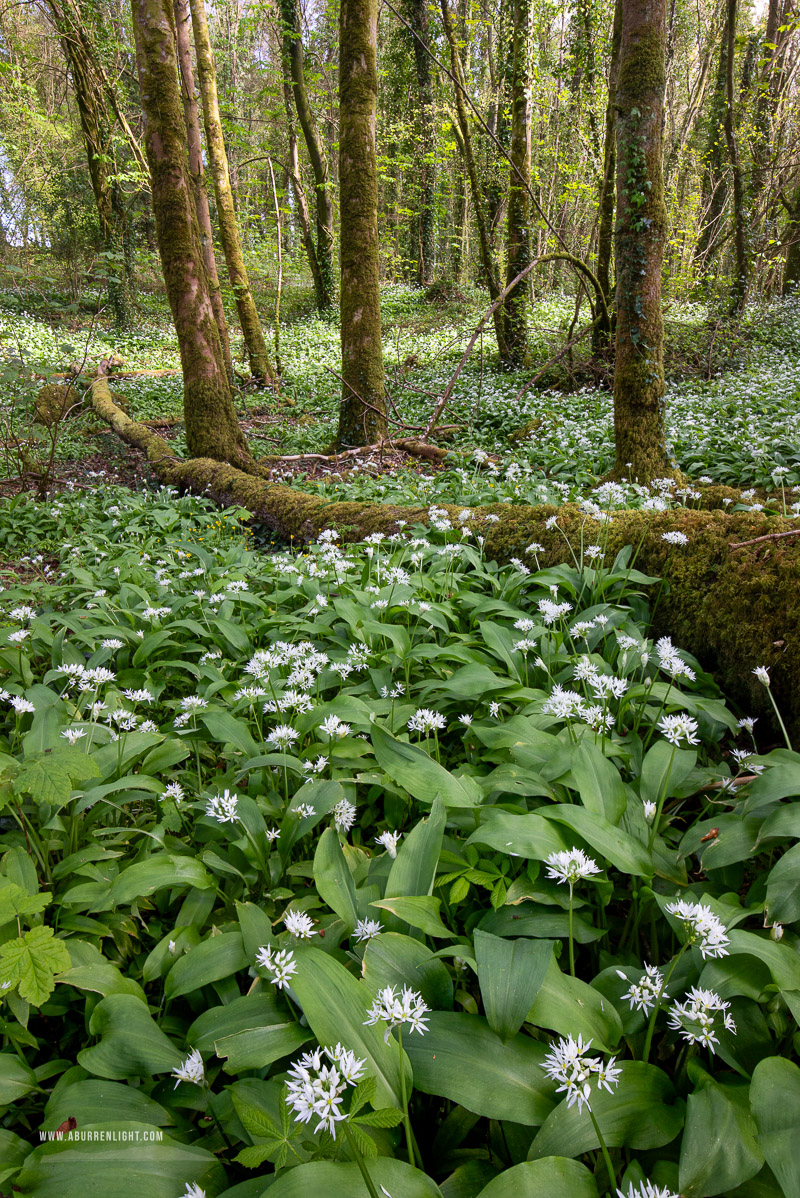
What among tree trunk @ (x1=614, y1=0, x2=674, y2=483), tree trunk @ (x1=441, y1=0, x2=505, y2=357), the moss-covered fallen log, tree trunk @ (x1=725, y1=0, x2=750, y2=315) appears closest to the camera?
the moss-covered fallen log

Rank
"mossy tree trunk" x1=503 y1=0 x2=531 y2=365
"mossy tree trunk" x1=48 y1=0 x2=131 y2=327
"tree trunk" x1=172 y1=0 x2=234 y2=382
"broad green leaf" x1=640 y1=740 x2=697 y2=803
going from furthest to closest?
"mossy tree trunk" x1=503 y1=0 x2=531 y2=365 → "tree trunk" x1=172 y1=0 x2=234 y2=382 → "mossy tree trunk" x1=48 y1=0 x2=131 y2=327 → "broad green leaf" x1=640 y1=740 x2=697 y2=803

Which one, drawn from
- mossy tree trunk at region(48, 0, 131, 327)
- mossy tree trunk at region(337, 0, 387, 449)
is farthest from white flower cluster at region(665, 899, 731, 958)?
mossy tree trunk at region(337, 0, 387, 449)

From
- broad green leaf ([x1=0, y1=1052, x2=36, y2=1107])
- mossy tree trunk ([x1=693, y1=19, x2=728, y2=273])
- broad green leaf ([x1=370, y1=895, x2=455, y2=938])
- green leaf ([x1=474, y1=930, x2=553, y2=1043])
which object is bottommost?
broad green leaf ([x1=0, y1=1052, x2=36, y2=1107])

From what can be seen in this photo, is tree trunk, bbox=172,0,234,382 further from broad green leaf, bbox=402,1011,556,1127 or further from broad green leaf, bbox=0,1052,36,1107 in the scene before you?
broad green leaf, bbox=402,1011,556,1127

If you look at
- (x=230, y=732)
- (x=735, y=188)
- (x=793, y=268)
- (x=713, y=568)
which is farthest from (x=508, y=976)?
(x=793, y=268)

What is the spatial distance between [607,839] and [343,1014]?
662 mm

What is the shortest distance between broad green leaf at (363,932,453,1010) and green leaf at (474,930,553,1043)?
116 mm

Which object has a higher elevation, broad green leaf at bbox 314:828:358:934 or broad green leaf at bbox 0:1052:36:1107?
broad green leaf at bbox 314:828:358:934

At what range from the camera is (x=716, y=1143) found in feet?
Result: 3.04

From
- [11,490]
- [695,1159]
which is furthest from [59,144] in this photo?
[695,1159]

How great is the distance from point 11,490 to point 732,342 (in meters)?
10.8

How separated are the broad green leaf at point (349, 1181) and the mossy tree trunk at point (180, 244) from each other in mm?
6881

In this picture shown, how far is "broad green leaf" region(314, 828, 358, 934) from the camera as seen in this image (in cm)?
134

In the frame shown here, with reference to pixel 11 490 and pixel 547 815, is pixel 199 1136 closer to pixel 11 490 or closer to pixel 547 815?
pixel 547 815
